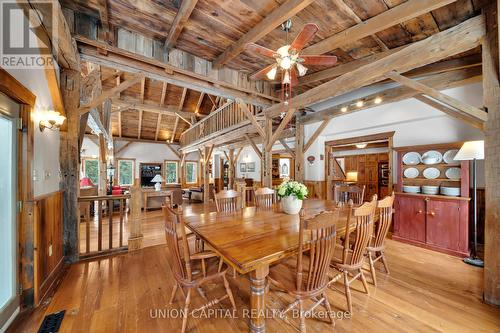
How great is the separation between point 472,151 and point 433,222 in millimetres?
1252

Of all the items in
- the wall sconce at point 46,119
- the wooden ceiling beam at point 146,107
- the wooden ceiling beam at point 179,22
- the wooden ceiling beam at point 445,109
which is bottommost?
the wall sconce at point 46,119

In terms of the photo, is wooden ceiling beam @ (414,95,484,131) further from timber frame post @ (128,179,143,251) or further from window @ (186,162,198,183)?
window @ (186,162,198,183)

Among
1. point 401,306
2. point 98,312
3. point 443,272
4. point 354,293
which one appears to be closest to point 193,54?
point 98,312

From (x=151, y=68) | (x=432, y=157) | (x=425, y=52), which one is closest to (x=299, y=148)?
(x=432, y=157)

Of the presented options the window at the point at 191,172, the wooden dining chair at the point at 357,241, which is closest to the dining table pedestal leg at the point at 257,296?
the wooden dining chair at the point at 357,241

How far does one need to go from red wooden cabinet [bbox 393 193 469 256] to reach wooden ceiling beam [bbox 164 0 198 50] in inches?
175

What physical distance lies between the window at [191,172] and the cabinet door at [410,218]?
10.7 m

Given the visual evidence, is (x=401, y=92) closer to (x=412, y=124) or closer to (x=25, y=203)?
(x=412, y=124)

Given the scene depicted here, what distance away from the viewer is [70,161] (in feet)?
9.02

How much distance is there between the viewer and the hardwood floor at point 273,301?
168 cm

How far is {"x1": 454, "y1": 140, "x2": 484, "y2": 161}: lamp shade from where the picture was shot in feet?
8.86

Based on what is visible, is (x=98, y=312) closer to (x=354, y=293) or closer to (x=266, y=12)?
(x=354, y=293)

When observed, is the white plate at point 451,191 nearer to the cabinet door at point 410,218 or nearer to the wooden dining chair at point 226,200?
the cabinet door at point 410,218

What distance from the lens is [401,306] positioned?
1931 millimetres
